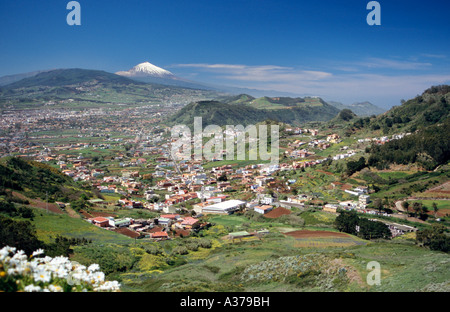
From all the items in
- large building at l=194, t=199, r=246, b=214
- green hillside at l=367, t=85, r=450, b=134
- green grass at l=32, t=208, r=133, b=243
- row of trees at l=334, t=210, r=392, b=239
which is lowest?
large building at l=194, t=199, r=246, b=214

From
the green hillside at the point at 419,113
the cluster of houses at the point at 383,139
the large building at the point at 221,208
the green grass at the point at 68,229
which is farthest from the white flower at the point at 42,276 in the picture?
the green hillside at the point at 419,113

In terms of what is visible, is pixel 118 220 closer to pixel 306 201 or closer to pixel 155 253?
pixel 155 253

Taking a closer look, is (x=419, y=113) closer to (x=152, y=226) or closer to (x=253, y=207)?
(x=253, y=207)

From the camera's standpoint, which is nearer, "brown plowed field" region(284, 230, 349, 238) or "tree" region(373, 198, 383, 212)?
"brown plowed field" region(284, 230, 349, 238)

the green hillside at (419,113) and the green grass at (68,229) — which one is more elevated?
the green hillside at (419,113)

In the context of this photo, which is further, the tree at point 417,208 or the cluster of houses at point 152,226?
the tree at point 417,208

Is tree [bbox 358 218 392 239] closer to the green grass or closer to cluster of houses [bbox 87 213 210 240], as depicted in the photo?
cluster of houses [bbox 87 213 210 240]

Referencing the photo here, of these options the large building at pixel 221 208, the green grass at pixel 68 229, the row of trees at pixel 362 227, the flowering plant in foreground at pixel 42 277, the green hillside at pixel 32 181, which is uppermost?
the flowering plant in foreground at pixel 42 277

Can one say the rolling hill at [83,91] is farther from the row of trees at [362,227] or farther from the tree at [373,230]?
the tree at [373,230]

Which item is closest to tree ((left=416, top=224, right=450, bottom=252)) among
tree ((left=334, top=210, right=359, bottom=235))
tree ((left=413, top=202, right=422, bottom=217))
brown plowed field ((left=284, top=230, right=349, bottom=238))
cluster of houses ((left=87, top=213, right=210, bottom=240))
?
tree ((left=334, top=210, right=359, bottom=235))
